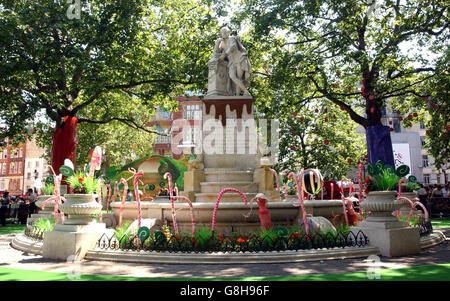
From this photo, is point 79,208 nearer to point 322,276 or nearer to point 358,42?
point 322,276

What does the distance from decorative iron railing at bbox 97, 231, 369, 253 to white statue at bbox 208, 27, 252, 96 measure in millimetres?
6909

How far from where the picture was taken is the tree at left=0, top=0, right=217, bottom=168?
17562 mm

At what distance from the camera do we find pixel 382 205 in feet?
28.4

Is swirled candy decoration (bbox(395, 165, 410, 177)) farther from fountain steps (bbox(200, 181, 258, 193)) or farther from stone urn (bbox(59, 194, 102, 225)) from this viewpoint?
stone urn (bbox(59, 194, 102, 225))

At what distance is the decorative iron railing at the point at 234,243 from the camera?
793 centimetres

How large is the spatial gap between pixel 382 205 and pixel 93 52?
58.1ft

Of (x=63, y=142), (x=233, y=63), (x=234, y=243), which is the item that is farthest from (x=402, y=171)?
(x=63, y=142)

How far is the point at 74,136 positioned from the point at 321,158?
21176mm

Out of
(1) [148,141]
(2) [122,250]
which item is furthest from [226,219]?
(1) [148,141]

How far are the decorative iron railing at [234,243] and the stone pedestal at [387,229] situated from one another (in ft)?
0.99

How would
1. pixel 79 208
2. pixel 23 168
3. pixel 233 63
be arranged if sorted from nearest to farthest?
pixel 79 208, pixel 233 63, pixel 23 168

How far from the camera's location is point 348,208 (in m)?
11.0

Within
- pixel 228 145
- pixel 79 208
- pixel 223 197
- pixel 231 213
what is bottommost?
pixel 231 213
